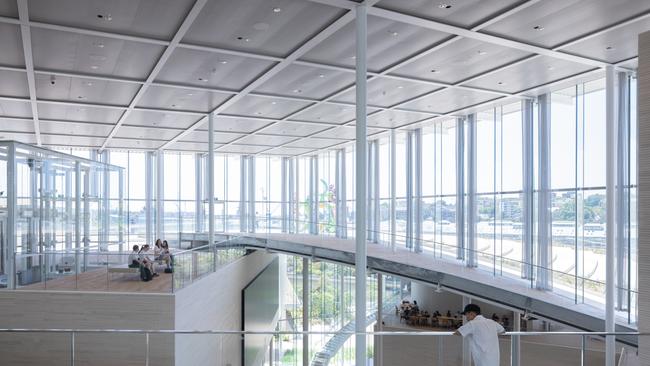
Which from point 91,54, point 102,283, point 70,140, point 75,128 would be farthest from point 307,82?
point 70,140

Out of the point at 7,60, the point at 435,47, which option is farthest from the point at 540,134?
the point at 7,60

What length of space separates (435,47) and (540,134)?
7815mm

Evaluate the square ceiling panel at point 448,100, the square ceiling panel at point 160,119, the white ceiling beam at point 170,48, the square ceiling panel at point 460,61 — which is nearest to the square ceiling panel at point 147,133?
the square ceiling panel at point 160,119

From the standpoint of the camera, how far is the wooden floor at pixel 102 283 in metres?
13.0

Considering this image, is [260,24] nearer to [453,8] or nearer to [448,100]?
[453,8]

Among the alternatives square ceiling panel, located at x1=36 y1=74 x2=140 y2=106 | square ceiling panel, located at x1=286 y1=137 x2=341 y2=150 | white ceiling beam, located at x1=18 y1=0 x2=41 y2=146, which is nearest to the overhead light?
white ceiling beam, located at x1=18 y1=0 x2=41 y2=146

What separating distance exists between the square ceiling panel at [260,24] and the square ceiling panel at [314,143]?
53.2 ft

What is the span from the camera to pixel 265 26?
10.8 meters

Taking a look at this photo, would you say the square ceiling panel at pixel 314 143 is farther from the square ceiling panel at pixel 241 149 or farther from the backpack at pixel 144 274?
the backpack at pixel 144 274

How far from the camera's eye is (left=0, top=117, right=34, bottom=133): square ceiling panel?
71.1 ft

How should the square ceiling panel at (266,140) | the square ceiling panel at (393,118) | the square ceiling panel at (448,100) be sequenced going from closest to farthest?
the square ceiling panel at (448,100) → the square ceiling panel at (393,118) → the square ceiling panel at (266,140)

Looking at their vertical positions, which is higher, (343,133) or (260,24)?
(260,24)

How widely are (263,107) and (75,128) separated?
31.7 feet

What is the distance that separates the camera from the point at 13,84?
1564cm
